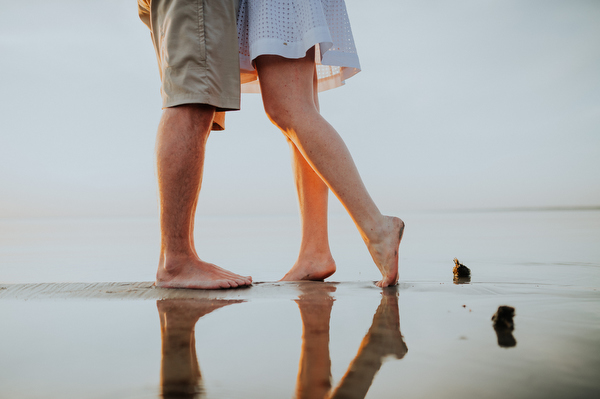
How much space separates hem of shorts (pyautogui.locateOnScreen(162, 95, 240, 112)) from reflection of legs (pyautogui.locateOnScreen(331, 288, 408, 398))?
0.83m

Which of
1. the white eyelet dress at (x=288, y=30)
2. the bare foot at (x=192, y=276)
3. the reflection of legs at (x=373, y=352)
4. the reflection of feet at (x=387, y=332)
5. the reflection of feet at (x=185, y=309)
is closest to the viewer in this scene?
the reflection of legs at (x=373, y=352)

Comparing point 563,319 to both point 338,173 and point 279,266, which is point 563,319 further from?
point 279,266

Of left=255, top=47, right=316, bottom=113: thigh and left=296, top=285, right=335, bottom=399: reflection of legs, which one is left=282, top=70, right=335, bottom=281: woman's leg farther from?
left=296, top=285, right=335, bottom=399: reflection of legs

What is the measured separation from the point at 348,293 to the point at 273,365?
0.60 m

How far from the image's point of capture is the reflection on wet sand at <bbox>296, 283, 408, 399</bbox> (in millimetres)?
482

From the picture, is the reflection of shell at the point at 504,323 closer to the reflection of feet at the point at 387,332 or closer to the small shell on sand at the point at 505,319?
the small shell on sand at the point at 505,319

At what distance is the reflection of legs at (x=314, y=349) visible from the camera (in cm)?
49

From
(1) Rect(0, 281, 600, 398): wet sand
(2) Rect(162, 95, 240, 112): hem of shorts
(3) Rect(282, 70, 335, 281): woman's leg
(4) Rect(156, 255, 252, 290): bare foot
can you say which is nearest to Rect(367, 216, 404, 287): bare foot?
(1) Rect(0, 281, 600, 398): wet sand

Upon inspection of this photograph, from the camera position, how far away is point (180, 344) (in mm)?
663

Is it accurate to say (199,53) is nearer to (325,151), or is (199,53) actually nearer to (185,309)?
(325,151)

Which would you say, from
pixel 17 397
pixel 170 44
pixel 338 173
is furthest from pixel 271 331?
pixel 170 44

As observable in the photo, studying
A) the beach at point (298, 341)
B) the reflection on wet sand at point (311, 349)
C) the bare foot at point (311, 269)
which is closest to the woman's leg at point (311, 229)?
the bare foot at point (311, 269)

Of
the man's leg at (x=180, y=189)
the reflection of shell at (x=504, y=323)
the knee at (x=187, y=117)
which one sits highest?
the knee at (x=187, y=117)

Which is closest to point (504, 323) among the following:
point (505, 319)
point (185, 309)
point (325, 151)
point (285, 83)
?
point (505, 319)
